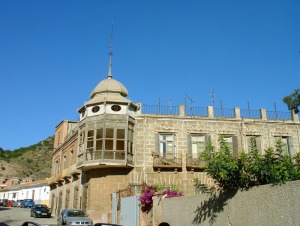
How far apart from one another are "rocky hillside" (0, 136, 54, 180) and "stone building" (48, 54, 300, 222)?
78.8 m

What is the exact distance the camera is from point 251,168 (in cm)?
1008

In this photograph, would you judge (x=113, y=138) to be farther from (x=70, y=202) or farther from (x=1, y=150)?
(x=1, y=150)

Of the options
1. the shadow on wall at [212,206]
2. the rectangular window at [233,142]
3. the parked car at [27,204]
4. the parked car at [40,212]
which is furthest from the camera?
the parked car at [27,204]

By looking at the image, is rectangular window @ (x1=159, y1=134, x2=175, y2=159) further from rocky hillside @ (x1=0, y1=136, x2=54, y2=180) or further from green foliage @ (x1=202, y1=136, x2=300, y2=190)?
rocky hillside @ (x1=0, y1=136, x2=54, y2=180)

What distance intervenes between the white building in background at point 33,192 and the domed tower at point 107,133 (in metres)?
32.0

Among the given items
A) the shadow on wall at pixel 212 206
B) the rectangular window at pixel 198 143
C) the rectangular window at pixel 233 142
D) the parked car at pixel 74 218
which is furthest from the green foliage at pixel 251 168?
the rectangular window at pixel 233 142

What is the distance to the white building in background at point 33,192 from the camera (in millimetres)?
55125

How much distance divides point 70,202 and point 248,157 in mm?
23678

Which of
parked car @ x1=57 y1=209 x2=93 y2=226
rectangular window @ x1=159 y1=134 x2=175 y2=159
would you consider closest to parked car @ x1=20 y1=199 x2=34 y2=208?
parked car @ x1=57 y1=209 x2=93 y2=226

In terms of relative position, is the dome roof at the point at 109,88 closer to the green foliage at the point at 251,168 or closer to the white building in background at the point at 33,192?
the green foliage at the point at 251,168

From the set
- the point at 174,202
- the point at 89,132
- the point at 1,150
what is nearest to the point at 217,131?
the point at 89,132

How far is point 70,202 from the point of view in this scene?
101ft

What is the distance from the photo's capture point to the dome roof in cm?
2738

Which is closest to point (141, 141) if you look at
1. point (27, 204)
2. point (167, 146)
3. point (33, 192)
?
point (167, 146)
